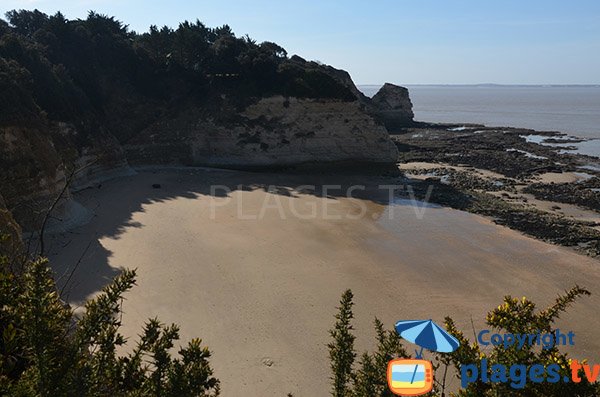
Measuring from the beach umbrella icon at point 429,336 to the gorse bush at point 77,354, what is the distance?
2.77m

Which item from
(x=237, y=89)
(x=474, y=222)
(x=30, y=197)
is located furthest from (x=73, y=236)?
(x=237, y=89)

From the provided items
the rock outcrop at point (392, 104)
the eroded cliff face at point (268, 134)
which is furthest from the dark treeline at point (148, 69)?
the rock outcrop at point (392, 104)

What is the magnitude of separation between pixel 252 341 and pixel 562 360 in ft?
29.2

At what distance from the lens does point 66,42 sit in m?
34.8

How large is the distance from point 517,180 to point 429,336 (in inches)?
1249

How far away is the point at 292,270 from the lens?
16.2m

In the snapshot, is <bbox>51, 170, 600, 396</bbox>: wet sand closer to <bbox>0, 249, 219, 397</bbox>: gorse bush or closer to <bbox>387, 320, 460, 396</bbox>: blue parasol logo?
<bbox>387, 320, 460, 396</bbox>: blue parasol logo

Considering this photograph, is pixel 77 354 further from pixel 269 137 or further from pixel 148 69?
pixel 148 69

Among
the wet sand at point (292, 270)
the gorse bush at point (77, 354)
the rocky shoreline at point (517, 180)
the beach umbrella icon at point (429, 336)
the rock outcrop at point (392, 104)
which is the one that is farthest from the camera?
the rock outcrop at point (392, 104)

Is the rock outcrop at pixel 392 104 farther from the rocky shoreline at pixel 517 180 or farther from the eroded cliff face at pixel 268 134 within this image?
the eroded cliff face at pixel 268 134

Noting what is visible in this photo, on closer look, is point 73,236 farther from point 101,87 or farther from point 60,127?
point 101,87

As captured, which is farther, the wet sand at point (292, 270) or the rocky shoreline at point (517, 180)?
the rocky shoreline at point (517, 180)

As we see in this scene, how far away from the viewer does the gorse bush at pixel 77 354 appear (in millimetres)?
3215

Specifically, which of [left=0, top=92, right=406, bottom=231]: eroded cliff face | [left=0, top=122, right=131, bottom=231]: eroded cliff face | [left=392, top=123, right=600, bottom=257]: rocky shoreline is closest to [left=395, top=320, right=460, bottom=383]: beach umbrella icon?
[left=0, top=122, right=131, bottom=231]: eroded cliff face
